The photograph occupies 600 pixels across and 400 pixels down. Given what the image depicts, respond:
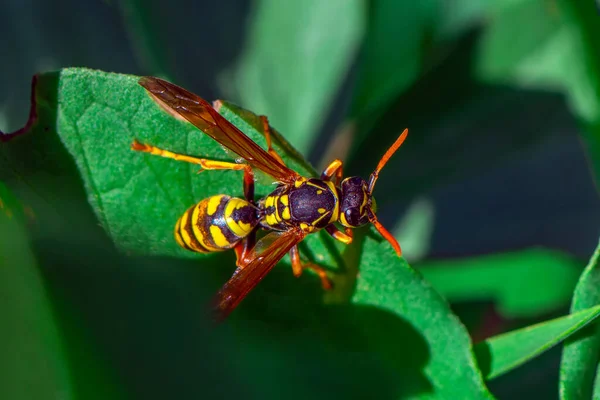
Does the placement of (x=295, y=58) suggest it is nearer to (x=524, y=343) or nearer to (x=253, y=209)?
(x=253, y=209)

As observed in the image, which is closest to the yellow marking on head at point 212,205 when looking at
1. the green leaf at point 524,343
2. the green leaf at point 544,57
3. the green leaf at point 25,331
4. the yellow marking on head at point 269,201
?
the yellow marking on head at point 269,201

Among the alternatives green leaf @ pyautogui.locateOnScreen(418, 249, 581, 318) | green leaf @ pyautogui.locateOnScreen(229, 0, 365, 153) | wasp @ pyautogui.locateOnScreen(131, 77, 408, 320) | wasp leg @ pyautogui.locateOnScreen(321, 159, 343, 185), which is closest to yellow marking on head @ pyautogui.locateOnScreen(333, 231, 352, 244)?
wasp @ pyautogui.locateOnScreen(131, 77, 408, 320)

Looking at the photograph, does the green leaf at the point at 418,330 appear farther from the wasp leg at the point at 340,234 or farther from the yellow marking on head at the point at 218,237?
the yellow marking on head at the point at 218,237

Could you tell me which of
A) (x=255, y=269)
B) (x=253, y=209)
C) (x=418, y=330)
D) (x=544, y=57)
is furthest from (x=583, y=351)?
(x=544, y=57)

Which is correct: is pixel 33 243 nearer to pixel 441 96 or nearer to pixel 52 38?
pixel 52 38

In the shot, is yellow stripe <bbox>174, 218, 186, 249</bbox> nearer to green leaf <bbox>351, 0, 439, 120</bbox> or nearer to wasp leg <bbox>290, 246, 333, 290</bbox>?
wasp leg <bbox>290, 246, 333, 290</bbox>
